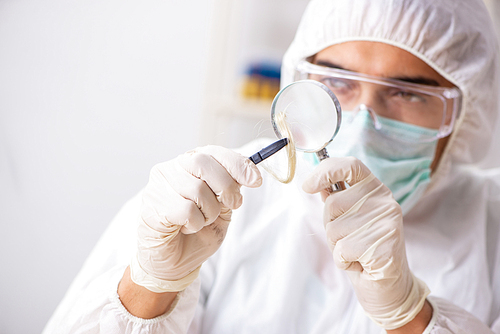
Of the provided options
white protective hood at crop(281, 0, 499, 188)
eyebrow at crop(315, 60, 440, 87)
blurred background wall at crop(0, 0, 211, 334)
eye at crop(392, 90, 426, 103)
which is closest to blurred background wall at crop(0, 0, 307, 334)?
blurred background wall at crop(0, 0, 211, 334)

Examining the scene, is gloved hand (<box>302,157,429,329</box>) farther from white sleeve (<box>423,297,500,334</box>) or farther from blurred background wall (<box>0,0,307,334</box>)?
blurred background wall (<box>0,0,307,334</box>)

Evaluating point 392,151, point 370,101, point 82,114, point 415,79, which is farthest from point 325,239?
point 82,114

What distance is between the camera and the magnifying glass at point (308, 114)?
3.08 feet

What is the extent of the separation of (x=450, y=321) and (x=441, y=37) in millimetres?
913

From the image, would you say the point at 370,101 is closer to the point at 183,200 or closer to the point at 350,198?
the point at 350,198

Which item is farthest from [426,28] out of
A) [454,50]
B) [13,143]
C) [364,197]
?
[13,143]

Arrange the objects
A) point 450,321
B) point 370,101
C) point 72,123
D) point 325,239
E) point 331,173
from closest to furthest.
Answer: point 331,173
point 450,321
point 370,101
point 325,239
point 72,123

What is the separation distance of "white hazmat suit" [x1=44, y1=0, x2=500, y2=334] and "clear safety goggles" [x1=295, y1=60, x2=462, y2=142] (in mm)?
73

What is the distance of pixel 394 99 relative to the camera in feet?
4.42

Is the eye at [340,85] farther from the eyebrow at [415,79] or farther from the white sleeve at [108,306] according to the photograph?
the white sleeve at [108,306]

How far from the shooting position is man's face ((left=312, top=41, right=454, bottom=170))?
1.31 meters

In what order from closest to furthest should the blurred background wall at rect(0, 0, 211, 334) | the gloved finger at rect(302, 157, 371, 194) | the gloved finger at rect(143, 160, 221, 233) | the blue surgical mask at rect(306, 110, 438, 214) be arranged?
the gloved finger at rect(143, 160, 221, 233)
the gloved finger at rect(302, 157, 371, 194)
the blue surgical mask at rect(306, 110, 438, 214)
the blurred background wall at rect(0, 0, 211, 334)

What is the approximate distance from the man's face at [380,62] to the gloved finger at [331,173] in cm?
41

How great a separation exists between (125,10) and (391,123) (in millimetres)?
1388
